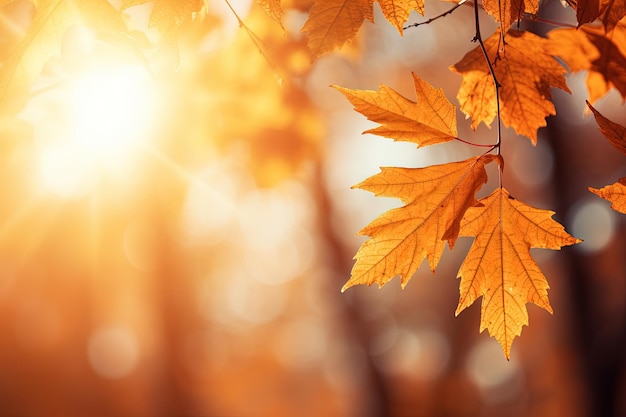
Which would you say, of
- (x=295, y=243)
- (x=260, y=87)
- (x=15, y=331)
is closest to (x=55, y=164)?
→ (x=260, y=87)

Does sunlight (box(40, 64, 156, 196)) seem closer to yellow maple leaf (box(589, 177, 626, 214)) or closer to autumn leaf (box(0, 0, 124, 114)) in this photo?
autumn leaf (box(0, 0, 124, 114))

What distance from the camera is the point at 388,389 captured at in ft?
24.8

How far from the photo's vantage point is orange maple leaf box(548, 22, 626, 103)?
1.29 meters

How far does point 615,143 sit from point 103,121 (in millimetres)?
3227

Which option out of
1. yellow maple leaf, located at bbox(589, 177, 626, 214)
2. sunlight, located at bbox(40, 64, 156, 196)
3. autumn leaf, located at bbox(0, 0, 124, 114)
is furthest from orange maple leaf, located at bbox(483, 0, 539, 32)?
sunlight, located at bbox(40, 64, 156, 196)

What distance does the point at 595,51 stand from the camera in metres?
1.31

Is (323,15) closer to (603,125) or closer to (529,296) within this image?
(603,125)

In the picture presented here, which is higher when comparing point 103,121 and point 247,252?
point 103,121

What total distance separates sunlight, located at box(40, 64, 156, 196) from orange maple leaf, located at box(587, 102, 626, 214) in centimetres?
104

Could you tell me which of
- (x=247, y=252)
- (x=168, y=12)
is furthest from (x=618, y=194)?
(x=247, y=252)

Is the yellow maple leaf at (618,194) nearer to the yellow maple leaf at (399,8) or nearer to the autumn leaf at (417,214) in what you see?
the autumn leaf at (417,214)

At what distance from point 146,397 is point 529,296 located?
522 inches

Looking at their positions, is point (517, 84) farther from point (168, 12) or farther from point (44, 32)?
point (44, 32)

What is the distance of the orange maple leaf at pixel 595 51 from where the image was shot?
1290 mm
